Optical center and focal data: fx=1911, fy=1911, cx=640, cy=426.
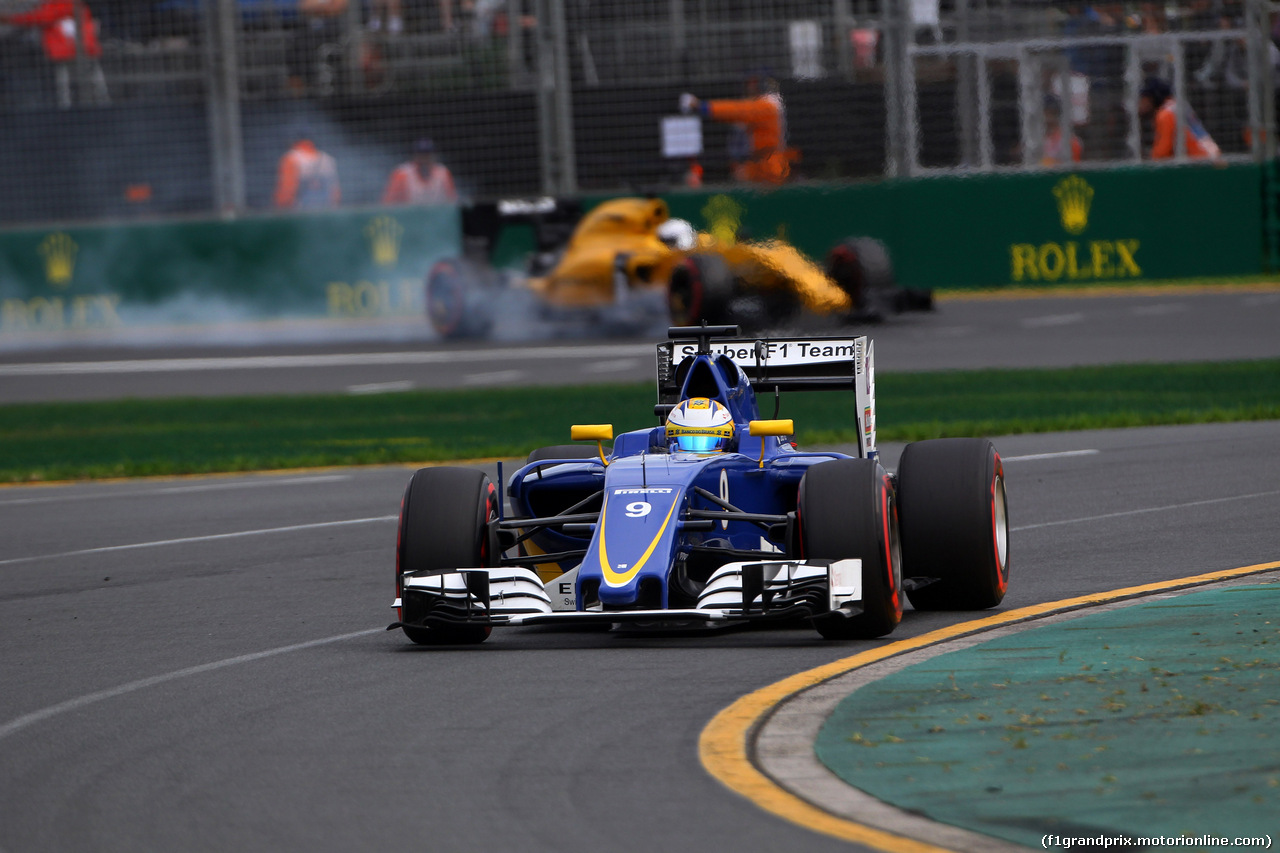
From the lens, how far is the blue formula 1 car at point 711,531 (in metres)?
7.36

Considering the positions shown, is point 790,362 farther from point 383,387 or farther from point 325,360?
point 325,360

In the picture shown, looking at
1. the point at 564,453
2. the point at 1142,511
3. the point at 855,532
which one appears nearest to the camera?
the point at 855,532

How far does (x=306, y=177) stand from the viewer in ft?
91.3

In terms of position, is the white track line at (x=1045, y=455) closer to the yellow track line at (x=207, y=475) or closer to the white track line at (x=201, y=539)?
the white track line at (x=201, y=539)

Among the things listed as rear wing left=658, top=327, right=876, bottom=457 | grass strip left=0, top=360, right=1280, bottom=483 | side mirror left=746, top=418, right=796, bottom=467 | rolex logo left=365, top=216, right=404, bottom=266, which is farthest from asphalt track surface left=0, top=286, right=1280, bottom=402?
side mirror left=746, top=418, right=796, bottom=467

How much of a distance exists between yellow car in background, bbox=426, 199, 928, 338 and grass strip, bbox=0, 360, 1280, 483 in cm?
146

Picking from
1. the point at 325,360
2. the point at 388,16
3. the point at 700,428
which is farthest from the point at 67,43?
the point at 700,428

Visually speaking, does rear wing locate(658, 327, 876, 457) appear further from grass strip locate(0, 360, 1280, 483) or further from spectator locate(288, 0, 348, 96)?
spectator locate(288, 0, 348, 96)

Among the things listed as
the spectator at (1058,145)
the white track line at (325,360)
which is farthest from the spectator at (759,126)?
the white track line at (325,360)

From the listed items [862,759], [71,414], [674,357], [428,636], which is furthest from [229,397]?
[862,759]

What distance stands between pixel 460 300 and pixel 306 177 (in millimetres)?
4049

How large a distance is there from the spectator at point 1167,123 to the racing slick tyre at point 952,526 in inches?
752

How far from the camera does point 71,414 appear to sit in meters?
20.7

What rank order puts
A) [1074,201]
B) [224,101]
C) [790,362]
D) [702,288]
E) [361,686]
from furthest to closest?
[224,101] → [1074,201] → [702,288] → [790,362] → [361,686]
